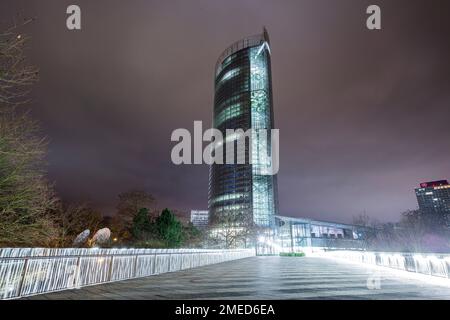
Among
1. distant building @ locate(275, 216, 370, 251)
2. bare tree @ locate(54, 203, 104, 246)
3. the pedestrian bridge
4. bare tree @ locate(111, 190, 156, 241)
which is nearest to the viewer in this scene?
the pedestrian bridge

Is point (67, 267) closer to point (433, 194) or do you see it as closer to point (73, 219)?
point (73, 219)

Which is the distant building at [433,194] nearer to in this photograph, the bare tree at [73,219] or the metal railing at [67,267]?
the bare tree at [73,219]

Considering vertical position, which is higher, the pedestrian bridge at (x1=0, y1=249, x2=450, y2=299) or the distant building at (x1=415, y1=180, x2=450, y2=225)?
the distant building at (x1=415, y1=180, x2=450, y2=225)

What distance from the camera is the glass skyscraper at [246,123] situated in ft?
306

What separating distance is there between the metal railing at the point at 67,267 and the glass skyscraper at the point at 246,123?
73081mm

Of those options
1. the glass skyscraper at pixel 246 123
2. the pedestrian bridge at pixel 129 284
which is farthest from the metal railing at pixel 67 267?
the glass skyscraper at pixel 246 123

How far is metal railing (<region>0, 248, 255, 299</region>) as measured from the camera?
6137 millimetres

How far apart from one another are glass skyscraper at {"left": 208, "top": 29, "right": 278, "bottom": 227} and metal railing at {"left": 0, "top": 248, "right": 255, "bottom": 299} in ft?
240

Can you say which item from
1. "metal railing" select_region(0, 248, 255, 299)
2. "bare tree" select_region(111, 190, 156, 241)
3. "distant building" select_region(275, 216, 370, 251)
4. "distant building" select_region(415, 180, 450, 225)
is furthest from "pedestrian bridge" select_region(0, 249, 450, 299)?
"distant building" select_region(415, 180, 450, 225)

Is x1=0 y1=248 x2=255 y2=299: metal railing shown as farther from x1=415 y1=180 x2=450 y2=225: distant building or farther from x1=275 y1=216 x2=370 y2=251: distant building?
x1=415 y1=180 x2=450 y2=225: distant building
